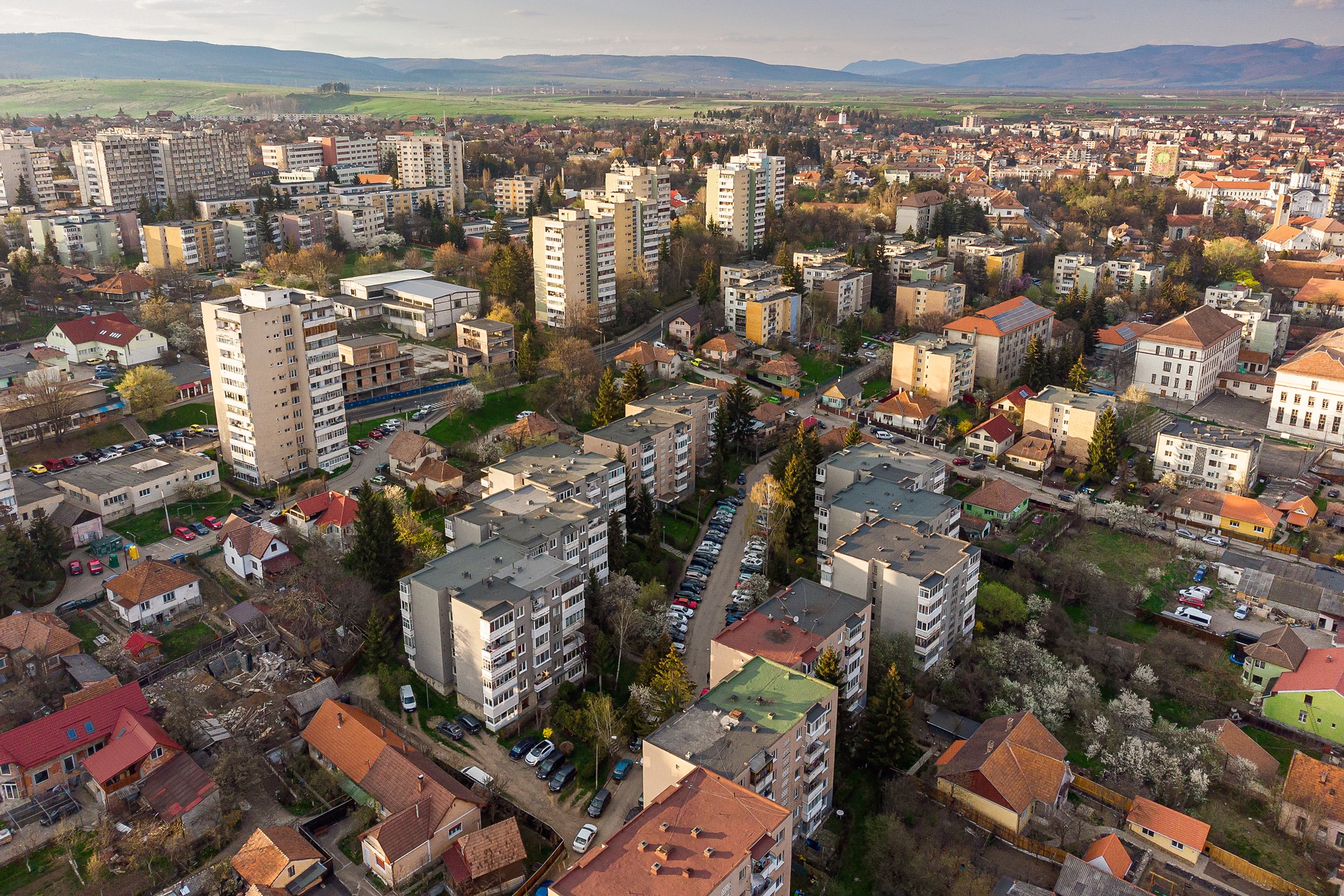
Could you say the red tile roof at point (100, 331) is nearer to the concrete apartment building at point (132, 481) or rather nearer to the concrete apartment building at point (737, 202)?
the concrete apartment building at point (132, 481)

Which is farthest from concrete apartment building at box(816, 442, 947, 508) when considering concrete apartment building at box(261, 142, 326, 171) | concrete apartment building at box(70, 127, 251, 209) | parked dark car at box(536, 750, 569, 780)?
concrete apartment building at box(261, 142, 326, 171)

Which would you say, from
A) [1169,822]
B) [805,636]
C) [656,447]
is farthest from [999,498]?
[805,636]

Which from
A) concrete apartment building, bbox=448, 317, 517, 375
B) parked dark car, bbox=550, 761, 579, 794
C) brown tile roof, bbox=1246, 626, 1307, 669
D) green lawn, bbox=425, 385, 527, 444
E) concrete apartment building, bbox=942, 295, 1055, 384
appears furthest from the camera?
concrete apartment building, bbox=942, 295, 1055, 384

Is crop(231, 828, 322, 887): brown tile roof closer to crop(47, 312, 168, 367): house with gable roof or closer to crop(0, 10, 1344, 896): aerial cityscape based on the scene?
crop(0, 10, 1344, 896): aerial cityscape

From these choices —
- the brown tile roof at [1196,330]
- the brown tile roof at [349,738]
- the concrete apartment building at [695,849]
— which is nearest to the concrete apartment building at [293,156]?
the brown tile roof at [1196,330]

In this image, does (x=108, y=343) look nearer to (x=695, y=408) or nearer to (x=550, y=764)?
(x=695, y=408)
